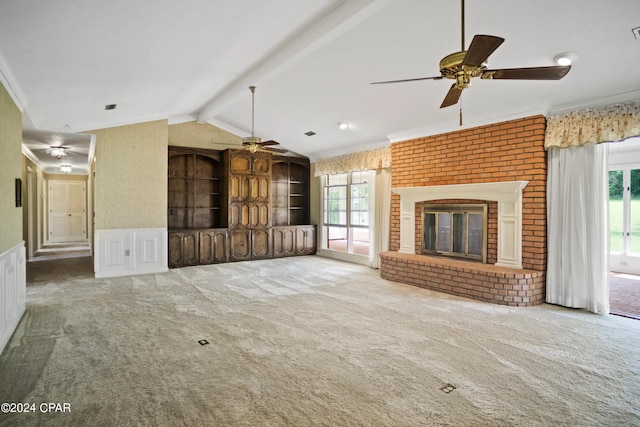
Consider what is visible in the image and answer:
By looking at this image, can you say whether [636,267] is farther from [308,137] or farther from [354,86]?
[308,137]

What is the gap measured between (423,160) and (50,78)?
17.3ft

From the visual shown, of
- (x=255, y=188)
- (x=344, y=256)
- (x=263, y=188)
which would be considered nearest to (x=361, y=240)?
(x=344, y=256)

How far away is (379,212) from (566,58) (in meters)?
4.13

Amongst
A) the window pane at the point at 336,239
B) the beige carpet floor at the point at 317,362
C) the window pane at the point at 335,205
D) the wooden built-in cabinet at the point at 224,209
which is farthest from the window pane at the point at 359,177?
the beige carpet floor at the point at 317,362

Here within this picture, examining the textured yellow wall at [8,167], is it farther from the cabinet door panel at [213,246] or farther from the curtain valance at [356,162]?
the curtain valance at [356,162]

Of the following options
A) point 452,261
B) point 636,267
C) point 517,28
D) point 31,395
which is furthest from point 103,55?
point 636,267

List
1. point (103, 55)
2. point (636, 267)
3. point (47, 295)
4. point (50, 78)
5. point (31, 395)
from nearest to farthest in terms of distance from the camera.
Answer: point (31, 395), point (103, 55), point (50, 78), point (47, 295), point (636, 267)

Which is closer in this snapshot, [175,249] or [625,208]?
[625,208]

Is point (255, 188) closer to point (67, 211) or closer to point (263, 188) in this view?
point (263, 188)

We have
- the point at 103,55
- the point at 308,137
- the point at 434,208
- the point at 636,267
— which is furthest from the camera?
the point at 308,137

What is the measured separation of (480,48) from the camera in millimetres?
2131

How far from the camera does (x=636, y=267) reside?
6.70 m

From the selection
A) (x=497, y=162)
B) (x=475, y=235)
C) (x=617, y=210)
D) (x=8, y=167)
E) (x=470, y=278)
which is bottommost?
(x=470, y=278)

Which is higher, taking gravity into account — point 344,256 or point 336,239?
point 336,239
